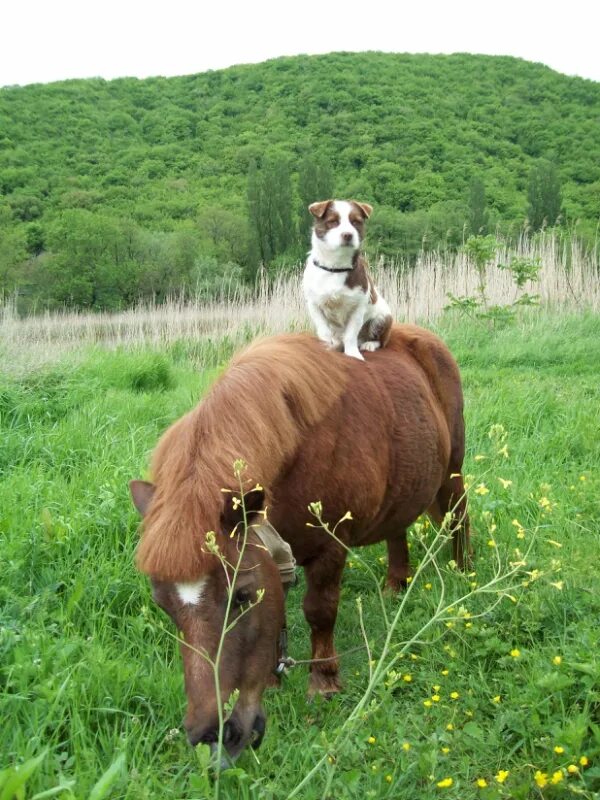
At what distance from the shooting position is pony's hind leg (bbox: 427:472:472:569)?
13.1 feet

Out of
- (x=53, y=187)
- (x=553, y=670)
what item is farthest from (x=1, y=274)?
(x=553, y=670)

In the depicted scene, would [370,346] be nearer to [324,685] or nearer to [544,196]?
[324,685]

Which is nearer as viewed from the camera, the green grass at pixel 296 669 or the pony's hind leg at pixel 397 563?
the green grass at pixel 296 669

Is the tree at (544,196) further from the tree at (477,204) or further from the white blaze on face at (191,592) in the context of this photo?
the white blaze on face at (191,592)

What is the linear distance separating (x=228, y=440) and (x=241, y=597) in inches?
21.3

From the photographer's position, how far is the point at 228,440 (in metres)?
2.30

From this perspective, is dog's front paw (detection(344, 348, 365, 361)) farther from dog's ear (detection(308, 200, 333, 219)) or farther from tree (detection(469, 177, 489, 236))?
tree (detection(469, 177, 489, 236))

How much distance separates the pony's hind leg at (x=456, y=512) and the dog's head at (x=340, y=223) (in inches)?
62.9

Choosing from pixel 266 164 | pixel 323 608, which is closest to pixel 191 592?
pixel 323 608

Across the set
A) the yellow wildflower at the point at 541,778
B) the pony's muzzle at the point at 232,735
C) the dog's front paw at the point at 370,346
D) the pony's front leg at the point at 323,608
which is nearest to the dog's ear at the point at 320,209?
the dog's front paw at the point at 370,346

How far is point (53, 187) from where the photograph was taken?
43750mm

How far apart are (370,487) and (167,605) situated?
1.19m

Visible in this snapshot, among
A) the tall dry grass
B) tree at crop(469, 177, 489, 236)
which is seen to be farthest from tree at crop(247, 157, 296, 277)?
the tall dry grass

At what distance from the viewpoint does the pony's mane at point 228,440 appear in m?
→ 2.02
